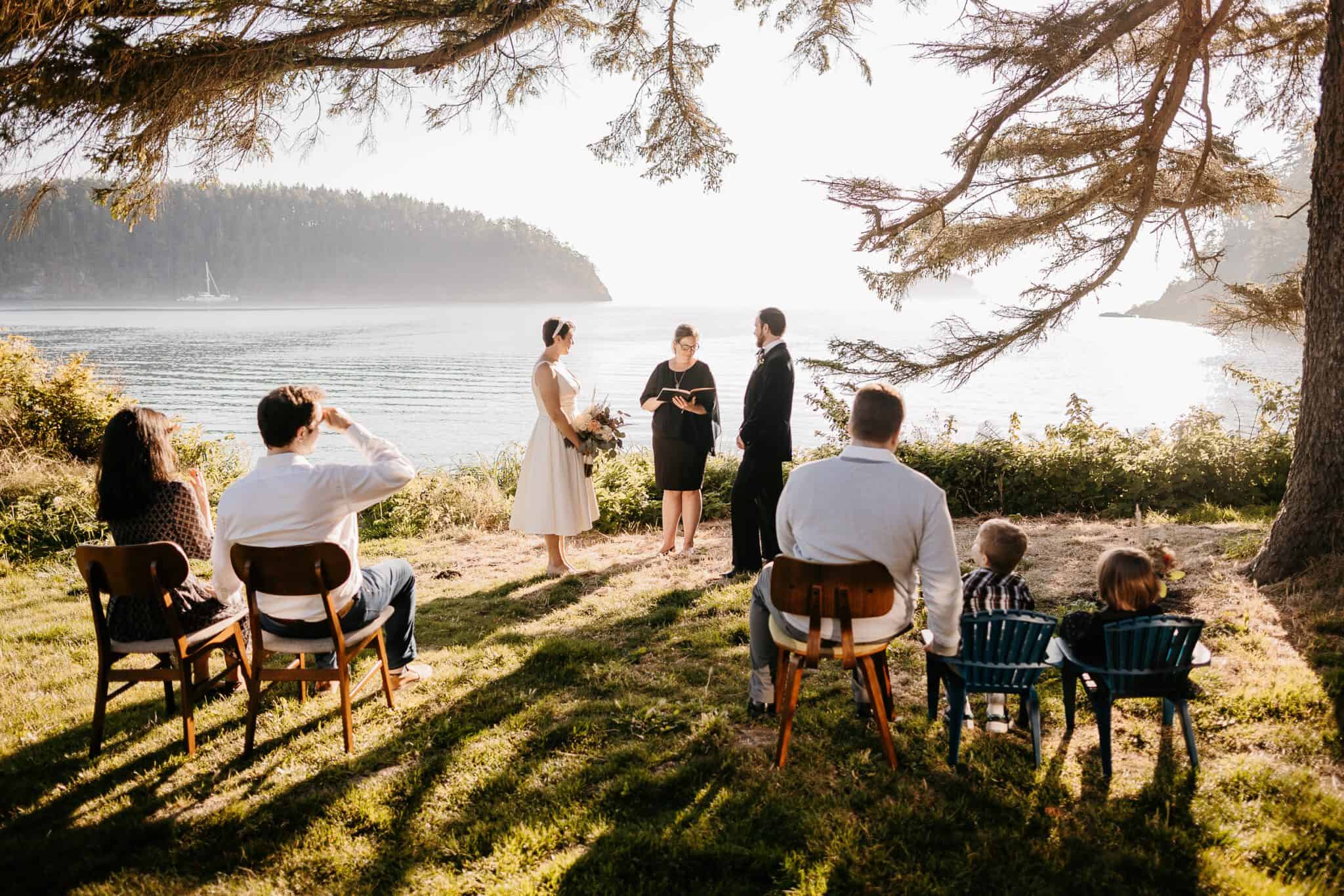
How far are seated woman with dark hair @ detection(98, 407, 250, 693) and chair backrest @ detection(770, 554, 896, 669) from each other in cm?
282

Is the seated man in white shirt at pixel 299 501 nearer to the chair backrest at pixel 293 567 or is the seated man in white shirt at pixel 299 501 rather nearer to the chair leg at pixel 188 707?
the chair backrest at pixel 293 567

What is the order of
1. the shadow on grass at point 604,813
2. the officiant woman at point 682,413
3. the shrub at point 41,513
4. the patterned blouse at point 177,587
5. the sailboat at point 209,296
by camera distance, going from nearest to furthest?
the shadow on grass at point 604,813 → the patterned blouse at point 177,587 → the officiant woman at point 682,413 → the shrub at point 41,513 → the sailboat at point 209,296

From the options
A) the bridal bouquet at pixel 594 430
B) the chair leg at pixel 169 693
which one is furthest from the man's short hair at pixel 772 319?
the chair leg at pixel 169 693

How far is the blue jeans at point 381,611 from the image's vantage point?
11.3ft

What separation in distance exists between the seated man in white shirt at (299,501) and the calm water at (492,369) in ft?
18.6

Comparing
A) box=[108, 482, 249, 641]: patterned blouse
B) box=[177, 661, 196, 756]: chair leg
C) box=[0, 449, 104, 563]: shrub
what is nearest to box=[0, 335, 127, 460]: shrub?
box=[0, 449, 104, 563]: shrub

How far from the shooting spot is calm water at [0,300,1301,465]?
29.1 meters

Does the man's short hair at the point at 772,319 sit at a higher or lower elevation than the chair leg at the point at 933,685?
higher

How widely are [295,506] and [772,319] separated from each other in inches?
142

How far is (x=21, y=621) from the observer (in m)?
5.60

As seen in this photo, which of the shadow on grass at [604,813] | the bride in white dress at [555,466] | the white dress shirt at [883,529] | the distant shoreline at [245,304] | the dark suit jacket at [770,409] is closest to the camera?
the shadow on grass at [604,813]

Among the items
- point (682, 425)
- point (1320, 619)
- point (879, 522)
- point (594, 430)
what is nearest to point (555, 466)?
point (594, 430)

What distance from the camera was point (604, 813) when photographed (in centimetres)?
292

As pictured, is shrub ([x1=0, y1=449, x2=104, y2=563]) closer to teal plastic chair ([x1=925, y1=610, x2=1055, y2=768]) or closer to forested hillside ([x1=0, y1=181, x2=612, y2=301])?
teal plastic chair ([x1=925, y1=610, x2=1055, y2=768])
